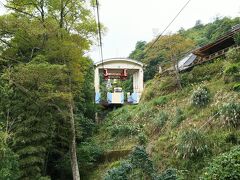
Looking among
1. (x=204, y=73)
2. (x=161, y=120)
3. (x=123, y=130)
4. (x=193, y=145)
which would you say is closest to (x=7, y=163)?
(x=193, y=145)

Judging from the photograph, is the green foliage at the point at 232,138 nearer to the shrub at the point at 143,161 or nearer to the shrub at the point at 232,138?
the shrub at the point at 232,138

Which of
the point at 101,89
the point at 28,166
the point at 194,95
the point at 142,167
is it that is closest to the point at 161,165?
the point at 142,167

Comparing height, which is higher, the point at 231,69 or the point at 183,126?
the point at 231,69

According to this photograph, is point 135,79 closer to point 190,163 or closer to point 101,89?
point 101,89

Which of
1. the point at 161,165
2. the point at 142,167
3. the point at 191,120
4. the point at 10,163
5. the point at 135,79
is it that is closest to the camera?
the point at 10,163

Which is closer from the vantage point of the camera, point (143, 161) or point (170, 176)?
point (170, 176)

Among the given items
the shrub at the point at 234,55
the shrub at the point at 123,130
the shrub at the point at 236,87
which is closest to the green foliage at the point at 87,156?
the shrub at the point at 123,130

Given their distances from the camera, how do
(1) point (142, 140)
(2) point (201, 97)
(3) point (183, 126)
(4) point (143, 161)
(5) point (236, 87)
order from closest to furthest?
(4) point (143, 161) → (5) point (236, 87) → (3) point (183, 126) → (2) point (201, 97) → (1) point (142, 140)

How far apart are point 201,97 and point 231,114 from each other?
2370 mm

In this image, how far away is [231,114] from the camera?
8586mm

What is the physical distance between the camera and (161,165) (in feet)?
30.8

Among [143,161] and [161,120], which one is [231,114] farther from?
[161,120]

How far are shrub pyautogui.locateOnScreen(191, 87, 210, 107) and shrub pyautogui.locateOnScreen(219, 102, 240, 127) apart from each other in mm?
1854

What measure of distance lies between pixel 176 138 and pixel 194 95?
1.99 m
